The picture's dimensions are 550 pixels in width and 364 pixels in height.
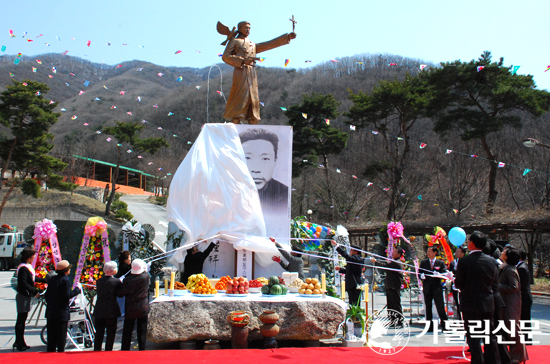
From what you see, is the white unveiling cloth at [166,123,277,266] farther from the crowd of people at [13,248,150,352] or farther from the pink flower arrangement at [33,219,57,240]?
the crowd of people at [13,248,150,352]

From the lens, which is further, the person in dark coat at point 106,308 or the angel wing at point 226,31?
the angel wing at point 226,31

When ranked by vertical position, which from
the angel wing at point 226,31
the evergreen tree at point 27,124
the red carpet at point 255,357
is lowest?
the red carpet at point 255,357

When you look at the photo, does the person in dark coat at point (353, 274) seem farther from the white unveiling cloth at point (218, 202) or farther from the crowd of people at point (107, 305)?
the crowd of people at point (107, 305)

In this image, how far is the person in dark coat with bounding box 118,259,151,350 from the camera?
19.4 feet

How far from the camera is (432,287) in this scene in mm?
8164

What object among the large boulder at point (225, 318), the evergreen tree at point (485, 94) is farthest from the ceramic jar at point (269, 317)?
the evergreen tree at point (485, 94)

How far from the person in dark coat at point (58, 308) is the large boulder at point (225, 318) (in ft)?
3.53

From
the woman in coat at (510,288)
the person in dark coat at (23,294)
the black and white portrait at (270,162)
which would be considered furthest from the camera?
the black and white portrait at (270,162)

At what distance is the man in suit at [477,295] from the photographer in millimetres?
4875

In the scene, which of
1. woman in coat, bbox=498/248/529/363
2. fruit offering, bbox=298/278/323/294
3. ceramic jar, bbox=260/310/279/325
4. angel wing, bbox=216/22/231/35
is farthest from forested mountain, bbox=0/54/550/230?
woman in coat, bbox=498/248/529/363

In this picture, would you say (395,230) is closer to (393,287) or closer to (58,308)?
(393,287)

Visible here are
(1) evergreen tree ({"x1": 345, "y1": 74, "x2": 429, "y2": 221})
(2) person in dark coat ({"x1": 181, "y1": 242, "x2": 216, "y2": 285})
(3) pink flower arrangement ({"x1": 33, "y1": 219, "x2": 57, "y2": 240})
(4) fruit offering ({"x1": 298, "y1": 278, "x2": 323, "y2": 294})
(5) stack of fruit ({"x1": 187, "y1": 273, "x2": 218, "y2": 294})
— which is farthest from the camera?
(1) evergreen tree ({"x1": 345, "y1": 74, "x2": 429, "y2": 221})

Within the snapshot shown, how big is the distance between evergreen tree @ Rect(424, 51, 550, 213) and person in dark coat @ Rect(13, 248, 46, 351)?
16373mm

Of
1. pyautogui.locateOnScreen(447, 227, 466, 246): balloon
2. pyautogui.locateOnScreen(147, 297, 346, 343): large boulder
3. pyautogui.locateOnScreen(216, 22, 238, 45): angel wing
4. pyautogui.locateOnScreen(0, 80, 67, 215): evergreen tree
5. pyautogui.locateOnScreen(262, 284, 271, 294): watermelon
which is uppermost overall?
pyautogui.locateOnScreen(0, 80, 67, 215): evergreen tree
